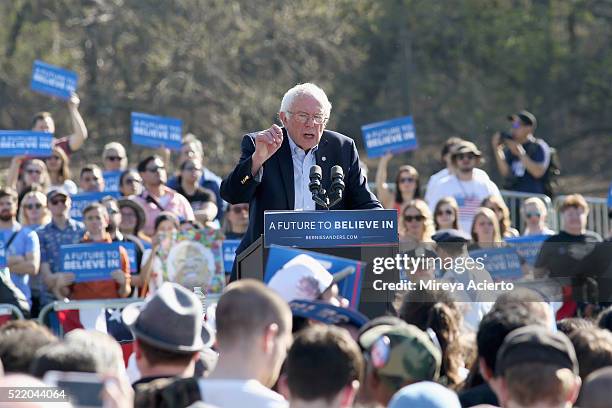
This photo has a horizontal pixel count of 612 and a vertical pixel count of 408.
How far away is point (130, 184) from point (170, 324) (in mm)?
8511

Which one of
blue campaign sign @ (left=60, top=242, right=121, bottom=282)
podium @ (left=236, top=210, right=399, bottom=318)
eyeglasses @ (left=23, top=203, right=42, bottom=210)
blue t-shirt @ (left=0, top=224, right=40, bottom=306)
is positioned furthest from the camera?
eyeglasses @ (left=23, top=203, right=42, bottom=210)

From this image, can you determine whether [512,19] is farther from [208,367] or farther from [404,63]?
[208,367]

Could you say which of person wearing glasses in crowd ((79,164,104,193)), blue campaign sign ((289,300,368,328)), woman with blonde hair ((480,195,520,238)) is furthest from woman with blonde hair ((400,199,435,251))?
blue campaign sign ((289,300,368,328))

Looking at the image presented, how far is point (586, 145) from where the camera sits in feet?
84.7

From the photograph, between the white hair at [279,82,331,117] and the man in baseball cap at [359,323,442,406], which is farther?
the white hair at [279,82,331,117]

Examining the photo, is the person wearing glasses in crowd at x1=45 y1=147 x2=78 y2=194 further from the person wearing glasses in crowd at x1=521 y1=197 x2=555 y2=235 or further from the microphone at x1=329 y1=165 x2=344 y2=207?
the microphone at x1=329 y1=165 x2=344 y2=207

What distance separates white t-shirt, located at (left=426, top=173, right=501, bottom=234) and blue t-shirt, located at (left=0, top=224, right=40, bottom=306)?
3783 millimetres

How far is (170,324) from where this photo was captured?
15.6ft

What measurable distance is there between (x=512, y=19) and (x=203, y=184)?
39.2 ft

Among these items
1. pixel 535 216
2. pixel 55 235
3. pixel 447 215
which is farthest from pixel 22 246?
pixel 535 216

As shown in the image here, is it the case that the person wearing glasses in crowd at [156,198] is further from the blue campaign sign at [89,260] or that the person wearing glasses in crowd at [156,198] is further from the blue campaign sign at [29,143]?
the blue campaign sign at [89,260]

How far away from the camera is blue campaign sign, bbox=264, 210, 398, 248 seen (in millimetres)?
6402

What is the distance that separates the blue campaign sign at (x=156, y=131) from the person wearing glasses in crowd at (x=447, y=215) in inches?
153

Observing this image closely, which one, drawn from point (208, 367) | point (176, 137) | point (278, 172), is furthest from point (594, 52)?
point (208, 367)
